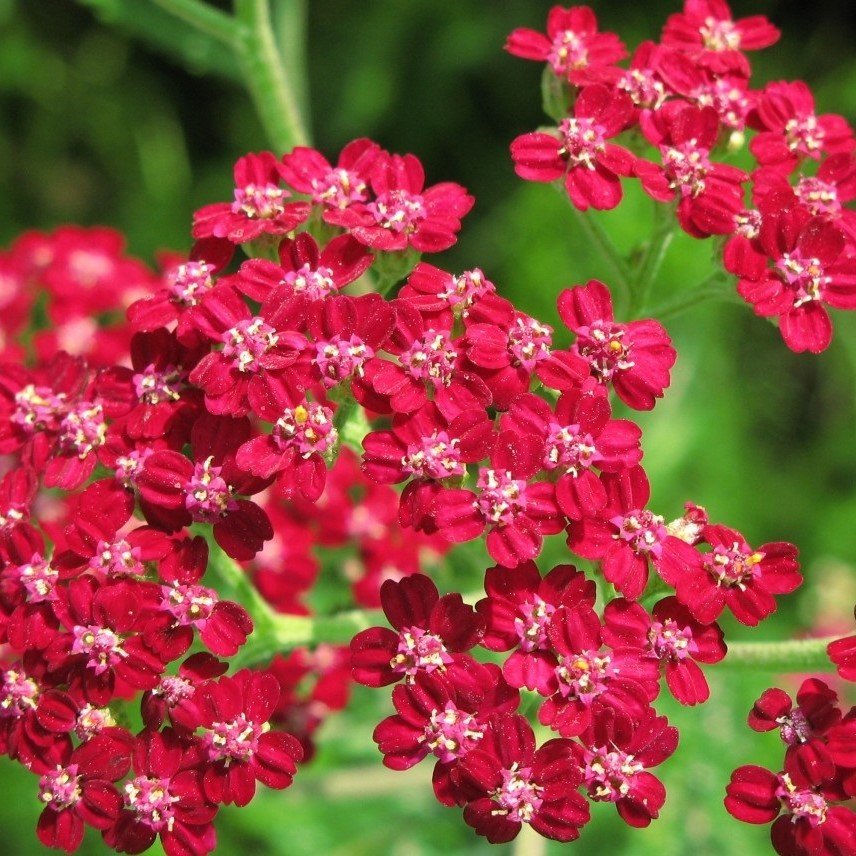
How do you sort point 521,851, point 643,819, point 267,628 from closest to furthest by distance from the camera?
point 643,819 < point 267,628 < point 521,851

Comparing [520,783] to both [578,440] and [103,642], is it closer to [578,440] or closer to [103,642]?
[578,440]

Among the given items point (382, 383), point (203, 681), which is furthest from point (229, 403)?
point (203, 681)

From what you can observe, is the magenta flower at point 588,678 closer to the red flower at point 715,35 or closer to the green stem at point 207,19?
the red flower at point 715,35

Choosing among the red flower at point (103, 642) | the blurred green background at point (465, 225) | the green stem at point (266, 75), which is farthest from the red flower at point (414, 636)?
the green stem at point (266, 75)

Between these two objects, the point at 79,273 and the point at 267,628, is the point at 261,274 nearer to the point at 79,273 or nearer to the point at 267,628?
the point at 267,628

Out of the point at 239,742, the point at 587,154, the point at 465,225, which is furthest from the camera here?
the point at 465,225

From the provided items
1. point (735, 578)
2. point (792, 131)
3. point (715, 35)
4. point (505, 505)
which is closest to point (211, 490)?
point (505, 505)

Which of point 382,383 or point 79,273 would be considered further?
point 79,273
